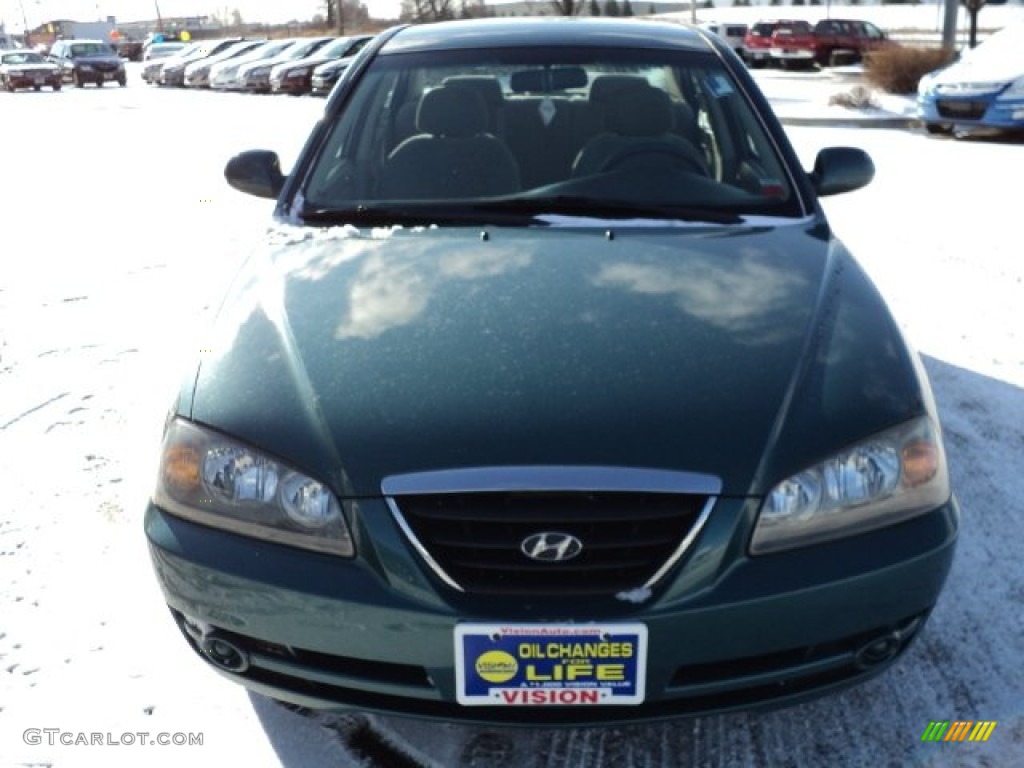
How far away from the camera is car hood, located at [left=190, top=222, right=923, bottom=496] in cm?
197

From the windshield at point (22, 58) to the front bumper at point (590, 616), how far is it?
38537 millimetres

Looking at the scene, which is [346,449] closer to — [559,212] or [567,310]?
[567,310]

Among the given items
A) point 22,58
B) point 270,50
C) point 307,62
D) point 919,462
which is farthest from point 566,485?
point 22,58

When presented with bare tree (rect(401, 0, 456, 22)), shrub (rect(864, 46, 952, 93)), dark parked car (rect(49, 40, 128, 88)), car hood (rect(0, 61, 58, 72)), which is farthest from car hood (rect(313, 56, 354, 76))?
bare tree (rect(401, 0, 456, 22))

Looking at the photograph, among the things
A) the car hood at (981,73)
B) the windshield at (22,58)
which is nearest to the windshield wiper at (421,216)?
the car hood at (981,73)

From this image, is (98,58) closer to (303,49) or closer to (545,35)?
(303,49)

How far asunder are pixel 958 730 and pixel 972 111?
1174cm

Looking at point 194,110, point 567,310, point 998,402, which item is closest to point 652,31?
point 567,310

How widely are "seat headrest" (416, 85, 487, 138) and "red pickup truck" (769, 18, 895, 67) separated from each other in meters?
31.7

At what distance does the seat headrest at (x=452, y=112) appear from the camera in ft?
11.4

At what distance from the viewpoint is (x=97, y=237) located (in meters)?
7.86

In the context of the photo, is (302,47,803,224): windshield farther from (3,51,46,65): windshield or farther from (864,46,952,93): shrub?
(3,51,46,65): windshield

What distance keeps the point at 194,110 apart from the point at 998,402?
21271 mm

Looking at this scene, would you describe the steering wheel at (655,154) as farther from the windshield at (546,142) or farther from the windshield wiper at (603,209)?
the windshield wiper at (603,209)
